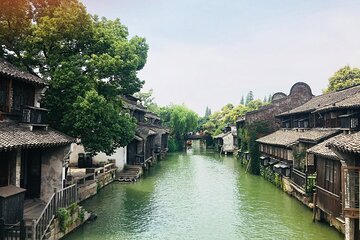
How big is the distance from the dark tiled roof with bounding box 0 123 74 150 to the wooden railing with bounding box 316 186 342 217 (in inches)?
581

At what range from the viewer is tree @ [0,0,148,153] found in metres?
19.9

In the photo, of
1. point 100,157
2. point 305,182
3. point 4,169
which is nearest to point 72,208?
point 4,169

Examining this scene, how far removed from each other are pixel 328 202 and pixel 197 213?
26.9 feet

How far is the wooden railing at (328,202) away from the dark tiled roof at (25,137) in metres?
14.8

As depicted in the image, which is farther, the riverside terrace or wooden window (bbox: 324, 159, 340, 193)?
wooden window (bbox: 324, 159, 340, 193)

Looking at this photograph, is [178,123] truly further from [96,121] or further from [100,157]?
[96,121]

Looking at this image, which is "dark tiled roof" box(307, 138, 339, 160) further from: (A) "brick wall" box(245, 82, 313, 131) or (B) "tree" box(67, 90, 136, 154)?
(A) "brick wall" box(245, 82, 313, 131)

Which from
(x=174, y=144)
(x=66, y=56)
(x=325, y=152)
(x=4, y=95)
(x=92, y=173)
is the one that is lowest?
(x=92, y=173)

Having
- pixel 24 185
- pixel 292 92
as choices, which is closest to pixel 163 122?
pixel 292 92

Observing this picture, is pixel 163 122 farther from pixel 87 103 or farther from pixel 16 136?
pixel 16 136

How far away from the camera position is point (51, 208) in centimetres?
1460

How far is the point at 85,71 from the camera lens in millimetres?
21734

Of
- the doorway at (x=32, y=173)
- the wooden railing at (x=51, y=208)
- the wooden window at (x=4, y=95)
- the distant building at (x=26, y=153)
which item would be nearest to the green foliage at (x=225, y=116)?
the distant building at (x=26, y=153)

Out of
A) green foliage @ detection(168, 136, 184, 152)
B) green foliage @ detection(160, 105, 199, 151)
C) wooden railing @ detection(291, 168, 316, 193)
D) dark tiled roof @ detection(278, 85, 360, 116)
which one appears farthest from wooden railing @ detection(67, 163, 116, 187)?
green foliage @ detection(160, 105, 199, 151)
